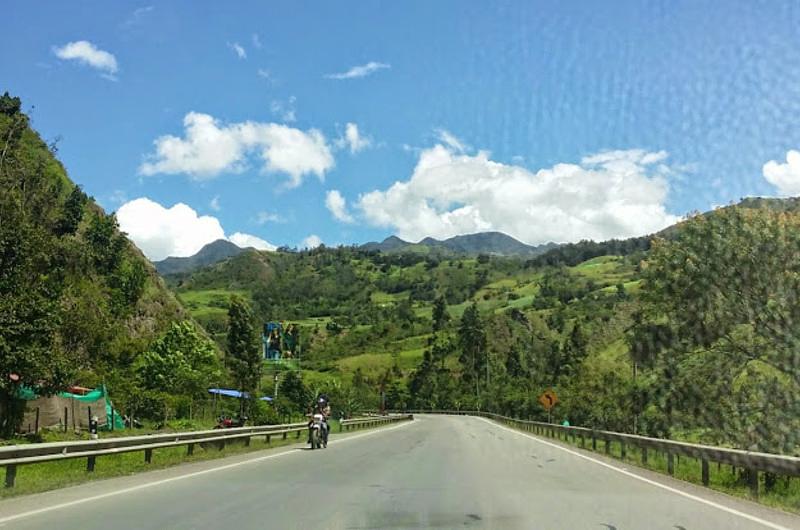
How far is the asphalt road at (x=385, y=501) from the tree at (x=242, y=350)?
72678 millimetres

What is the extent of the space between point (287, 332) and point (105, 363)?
731 inches

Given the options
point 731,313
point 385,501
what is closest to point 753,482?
point 385,501

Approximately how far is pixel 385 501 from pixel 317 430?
1605 cm

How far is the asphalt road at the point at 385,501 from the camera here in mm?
10172

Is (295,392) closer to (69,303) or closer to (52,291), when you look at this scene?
(69,303)

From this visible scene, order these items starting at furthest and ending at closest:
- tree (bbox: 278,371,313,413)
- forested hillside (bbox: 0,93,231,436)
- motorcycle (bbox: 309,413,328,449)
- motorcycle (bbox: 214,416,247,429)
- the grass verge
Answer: tree (bbox: 278,371,313,413) < motorcycle (bbox: 214,416,247,429) < forested hillside (bbox: 0,93,231,436) < motorcycle (bbox: 309,413,328,449) < the grass verge

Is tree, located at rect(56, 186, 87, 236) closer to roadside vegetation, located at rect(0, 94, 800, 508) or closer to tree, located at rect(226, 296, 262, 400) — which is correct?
roadside vegetation, located at rect(0, 94, 800, 508)

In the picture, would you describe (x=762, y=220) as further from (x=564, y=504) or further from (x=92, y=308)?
(x=92, y=308)

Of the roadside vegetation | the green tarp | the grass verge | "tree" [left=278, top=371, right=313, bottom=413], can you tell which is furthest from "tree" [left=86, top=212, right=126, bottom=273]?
the grass verge

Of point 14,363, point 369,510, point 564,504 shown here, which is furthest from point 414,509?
point 14,363

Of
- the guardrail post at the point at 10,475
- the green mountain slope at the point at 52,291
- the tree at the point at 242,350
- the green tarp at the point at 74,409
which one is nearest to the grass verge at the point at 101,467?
the guardrail post at the point at 10,475

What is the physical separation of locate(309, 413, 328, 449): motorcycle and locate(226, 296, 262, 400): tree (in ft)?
209

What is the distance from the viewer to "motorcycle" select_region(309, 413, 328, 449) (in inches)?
1099

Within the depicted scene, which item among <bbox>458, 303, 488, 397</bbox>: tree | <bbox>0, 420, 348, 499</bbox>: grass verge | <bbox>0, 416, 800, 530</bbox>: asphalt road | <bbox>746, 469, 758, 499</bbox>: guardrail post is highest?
<bbox>458, 303, 488, 397</bbox>: tree
